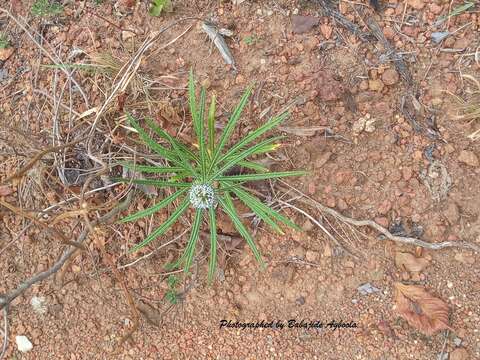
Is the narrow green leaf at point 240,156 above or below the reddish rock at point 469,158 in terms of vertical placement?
above

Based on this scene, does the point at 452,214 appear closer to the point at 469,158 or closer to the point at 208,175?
the point at 469,158

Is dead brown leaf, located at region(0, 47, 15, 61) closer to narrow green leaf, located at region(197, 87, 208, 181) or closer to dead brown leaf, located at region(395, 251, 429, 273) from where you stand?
narrow green leaf, located at region(197, 87, 208, 181)

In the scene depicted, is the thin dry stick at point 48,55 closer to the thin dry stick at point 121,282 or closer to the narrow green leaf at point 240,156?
the thin dry stick at point 121,282

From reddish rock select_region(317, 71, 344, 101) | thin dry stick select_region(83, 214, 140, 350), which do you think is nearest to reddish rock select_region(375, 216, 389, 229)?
reddish rock select_region(317, 71, 344, 101)

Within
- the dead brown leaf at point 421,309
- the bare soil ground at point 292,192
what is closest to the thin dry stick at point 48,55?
the bare soil ground at point 292,192

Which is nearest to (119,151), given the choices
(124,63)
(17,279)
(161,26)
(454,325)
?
(124,63)
